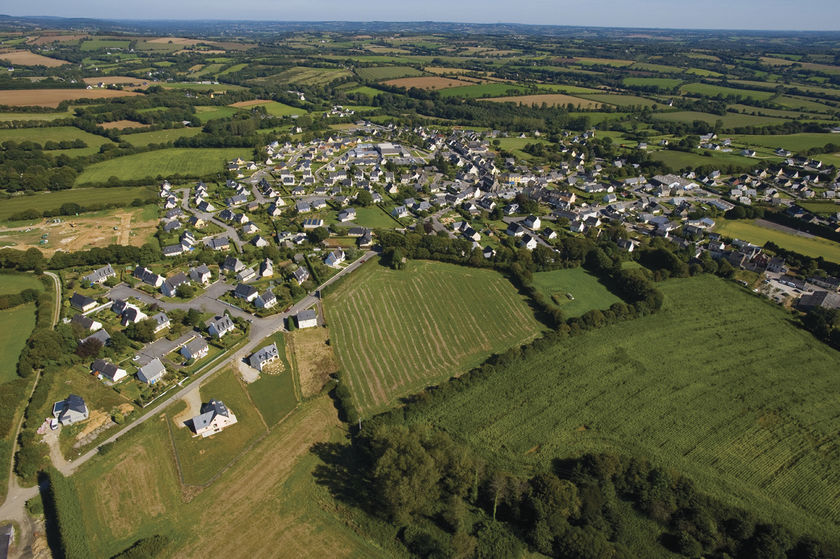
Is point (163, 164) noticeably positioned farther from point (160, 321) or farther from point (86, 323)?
point (160, 321)

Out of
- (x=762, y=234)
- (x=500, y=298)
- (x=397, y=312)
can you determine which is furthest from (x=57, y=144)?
(x=762, y=234)

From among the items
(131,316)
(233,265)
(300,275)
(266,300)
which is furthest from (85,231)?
(266,300)

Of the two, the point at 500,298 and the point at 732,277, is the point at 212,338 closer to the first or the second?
the point at 500,298

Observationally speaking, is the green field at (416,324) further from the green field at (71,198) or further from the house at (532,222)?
the green field at (71,198)

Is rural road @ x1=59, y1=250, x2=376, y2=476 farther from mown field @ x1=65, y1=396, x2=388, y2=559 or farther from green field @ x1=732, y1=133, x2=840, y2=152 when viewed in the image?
green field @ x1=732, y1=133, x2=840, y2=152

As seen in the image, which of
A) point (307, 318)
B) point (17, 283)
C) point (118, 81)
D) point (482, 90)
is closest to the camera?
point (307, 318)
